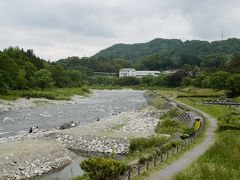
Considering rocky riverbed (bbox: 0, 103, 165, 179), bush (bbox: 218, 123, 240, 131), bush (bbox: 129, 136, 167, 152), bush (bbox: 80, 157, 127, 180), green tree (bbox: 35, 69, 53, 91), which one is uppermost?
green tree (bbox: 35, 69, 53, 91)

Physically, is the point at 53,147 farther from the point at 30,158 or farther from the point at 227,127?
the point at 227,127

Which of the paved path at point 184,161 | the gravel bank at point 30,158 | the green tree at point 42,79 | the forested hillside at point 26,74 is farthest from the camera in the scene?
the green tree at point 42,79

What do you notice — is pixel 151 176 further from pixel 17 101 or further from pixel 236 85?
pixel 236 85

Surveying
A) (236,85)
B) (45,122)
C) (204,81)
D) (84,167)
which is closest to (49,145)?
(84,167)

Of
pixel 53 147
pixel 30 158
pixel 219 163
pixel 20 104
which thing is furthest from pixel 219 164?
pixel 20 104

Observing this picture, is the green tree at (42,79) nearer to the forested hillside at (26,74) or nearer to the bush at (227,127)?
the forested hillside at (26,74)

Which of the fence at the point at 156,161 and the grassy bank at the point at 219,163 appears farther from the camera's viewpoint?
the fence at the point at 156,161

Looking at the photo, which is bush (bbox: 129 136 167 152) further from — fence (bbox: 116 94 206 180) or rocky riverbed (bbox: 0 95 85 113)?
rocky riverbed (bbox: 0 95 85 113)

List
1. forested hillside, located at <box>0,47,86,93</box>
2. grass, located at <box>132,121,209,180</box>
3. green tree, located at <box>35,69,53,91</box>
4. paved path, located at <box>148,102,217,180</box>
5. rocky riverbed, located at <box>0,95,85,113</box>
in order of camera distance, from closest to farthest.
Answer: grass, located at <box>132,121,209,180</box>
paved path, located at <box>148,102,217,180</box>
rocky riverbed, located at <box>0,95,85,113</box>
forested hillside, located at <box>0,47,86,93</box>
green tree, located at <box>35,69,53,91</box>

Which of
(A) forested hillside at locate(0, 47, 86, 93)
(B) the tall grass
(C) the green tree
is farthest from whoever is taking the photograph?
(C) the green tree

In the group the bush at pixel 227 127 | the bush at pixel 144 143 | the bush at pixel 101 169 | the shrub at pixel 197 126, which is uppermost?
the bush at pixel 101 169

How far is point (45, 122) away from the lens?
51.1 meters

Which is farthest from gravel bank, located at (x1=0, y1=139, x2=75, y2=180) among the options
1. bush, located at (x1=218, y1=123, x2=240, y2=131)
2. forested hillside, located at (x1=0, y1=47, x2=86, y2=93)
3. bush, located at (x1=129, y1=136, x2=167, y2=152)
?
forested hillside, located at (x1=0, y1=47, x2=86, y2=93)

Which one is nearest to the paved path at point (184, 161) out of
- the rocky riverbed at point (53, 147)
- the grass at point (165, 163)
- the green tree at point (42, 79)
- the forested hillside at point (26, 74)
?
the grass at point (165, 163)
